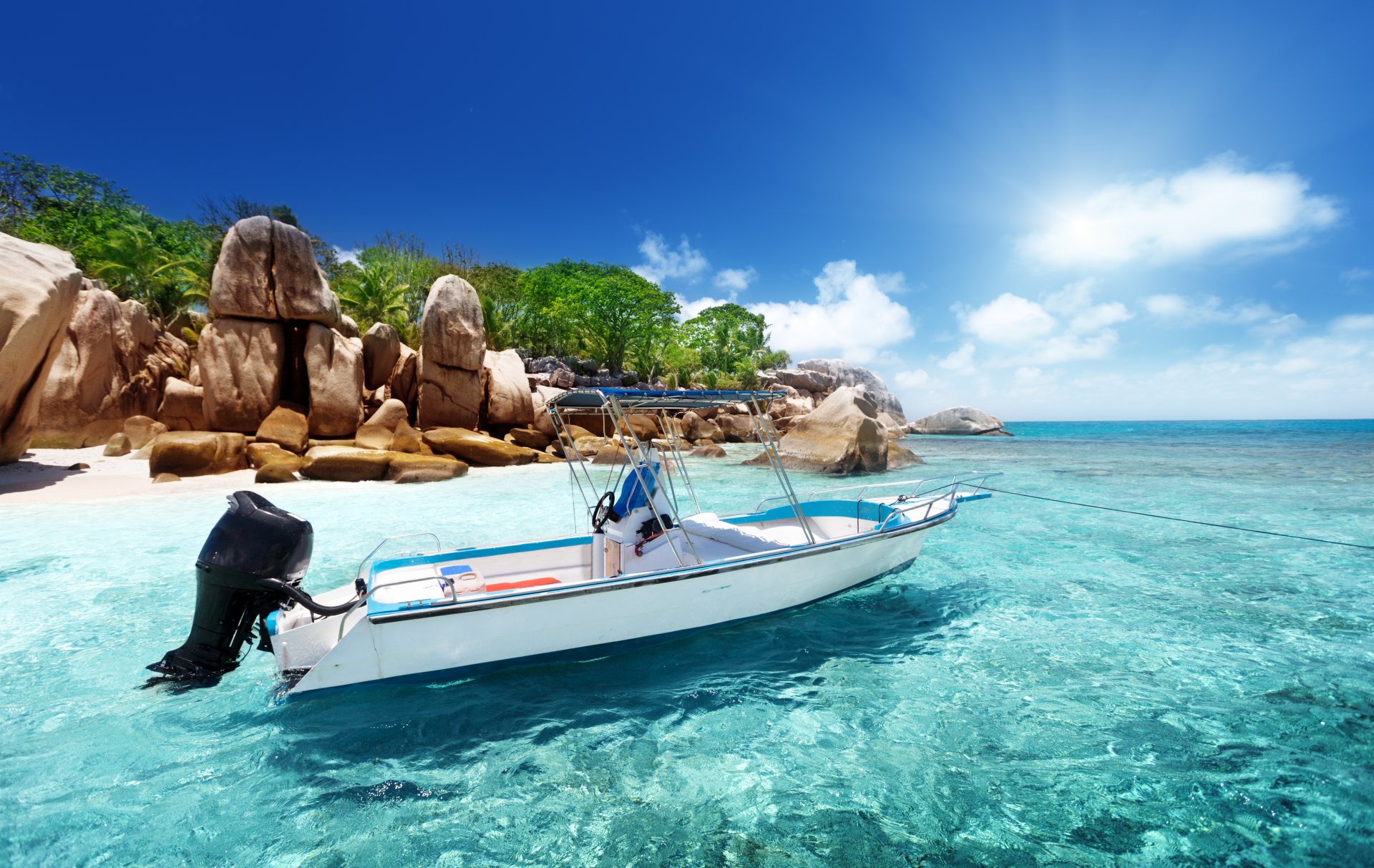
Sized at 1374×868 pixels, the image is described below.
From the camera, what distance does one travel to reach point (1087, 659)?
6.10m

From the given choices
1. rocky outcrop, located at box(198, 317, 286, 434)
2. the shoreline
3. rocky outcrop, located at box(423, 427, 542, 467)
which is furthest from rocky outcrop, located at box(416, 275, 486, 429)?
the shoreline

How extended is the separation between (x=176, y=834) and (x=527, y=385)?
21.6 m

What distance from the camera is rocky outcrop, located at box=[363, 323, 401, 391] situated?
896 inches

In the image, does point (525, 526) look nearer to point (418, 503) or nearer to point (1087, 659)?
point (418, 503)

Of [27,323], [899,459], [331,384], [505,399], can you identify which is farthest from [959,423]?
[27,323]

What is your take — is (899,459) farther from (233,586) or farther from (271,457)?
(233,586)

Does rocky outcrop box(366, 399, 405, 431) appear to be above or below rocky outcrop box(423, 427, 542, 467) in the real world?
above

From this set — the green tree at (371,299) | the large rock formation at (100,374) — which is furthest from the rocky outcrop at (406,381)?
the large rock formation at (100,374)

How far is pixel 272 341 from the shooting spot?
770 inches

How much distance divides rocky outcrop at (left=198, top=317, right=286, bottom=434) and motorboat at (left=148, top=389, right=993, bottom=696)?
660 inches

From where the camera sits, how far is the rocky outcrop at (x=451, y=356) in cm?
2188

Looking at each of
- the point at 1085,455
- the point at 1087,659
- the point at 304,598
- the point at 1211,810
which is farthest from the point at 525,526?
the point at 1085,455

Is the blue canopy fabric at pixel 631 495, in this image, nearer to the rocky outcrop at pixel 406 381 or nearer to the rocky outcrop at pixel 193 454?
the rocky outcrop at pixel 193 454

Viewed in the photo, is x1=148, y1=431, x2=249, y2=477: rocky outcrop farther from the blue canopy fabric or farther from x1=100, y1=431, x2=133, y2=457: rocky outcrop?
the blue canopy fabric
